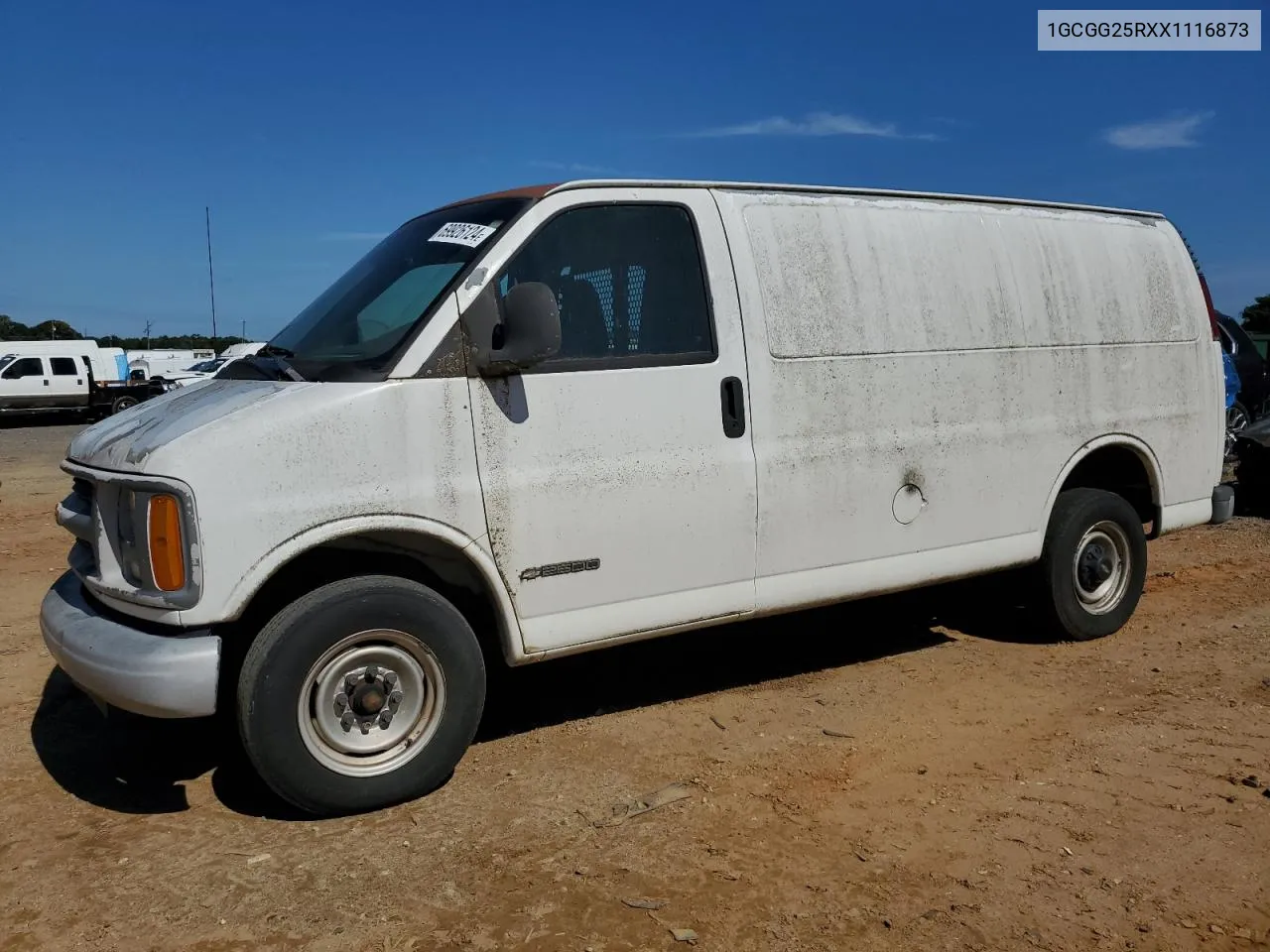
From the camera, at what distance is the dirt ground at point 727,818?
10.4 feet

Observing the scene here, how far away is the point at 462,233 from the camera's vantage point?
4.33m

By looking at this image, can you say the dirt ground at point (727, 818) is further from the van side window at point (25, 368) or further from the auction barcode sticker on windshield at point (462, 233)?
the van side window at point (25, 368)

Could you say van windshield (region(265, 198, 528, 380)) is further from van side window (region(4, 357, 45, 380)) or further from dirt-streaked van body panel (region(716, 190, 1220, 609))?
van side window (region(4, 357, 45, 380))

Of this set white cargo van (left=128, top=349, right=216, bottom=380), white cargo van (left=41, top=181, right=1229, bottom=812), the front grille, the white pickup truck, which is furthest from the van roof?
white cargo van (left=128, top=349, right=216, bottom=380)

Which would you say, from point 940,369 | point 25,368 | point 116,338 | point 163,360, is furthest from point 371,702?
point 116,338

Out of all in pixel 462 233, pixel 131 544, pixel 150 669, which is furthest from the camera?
pixel 462 233

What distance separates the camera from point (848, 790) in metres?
4.09

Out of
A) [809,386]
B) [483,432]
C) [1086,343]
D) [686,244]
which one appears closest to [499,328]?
[483,432]

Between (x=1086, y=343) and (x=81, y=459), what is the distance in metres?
4.80

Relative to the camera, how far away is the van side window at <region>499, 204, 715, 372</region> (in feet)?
14.0

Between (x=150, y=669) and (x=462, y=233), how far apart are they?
1993 millimetres

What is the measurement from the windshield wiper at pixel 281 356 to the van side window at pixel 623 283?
0.84m

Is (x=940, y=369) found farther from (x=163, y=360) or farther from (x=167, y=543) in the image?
(x=163, y=360)

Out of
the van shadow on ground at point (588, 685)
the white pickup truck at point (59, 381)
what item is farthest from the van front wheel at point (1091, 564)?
A: the white pickup truck at point (59, 381)
